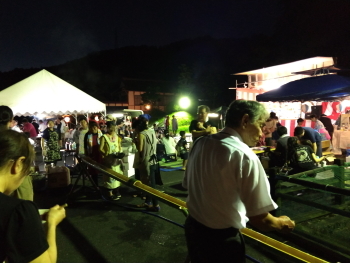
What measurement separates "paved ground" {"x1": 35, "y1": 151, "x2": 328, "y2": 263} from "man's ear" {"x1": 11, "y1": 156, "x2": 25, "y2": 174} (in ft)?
7.83

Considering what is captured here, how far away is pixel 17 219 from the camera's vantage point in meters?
1.14

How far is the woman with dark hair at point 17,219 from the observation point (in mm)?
1135

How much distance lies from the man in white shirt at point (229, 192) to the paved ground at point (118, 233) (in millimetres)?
1250

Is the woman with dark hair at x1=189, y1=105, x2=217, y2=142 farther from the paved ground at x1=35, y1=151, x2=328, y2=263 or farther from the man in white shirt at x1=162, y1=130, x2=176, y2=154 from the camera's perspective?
the man in white shirt at x1=162, y1=130, x2=176, y2=154

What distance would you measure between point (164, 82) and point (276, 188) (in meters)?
41.3

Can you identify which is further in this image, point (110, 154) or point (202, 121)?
point (110, 154)

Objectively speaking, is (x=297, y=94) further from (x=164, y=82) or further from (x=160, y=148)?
(x=164, y=82)

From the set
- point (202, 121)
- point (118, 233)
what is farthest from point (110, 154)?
point (202, 121)

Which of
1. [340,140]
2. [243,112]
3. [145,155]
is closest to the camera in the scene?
[243,112]

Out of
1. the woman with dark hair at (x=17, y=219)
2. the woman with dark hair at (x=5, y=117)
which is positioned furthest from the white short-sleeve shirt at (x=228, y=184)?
the woman with dark hair at (x=5, y=117)

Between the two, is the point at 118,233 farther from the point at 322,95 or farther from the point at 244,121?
the point at 322,95

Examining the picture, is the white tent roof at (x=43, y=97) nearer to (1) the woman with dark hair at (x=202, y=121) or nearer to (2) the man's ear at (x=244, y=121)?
(1) the woman with dark hair at (x=202, y=121)

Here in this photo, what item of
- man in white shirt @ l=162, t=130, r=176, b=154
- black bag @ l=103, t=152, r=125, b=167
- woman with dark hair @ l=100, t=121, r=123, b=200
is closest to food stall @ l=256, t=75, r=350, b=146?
man in white shirt @ l=162, t=130, r=176, b=154

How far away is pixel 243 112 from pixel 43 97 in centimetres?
823
